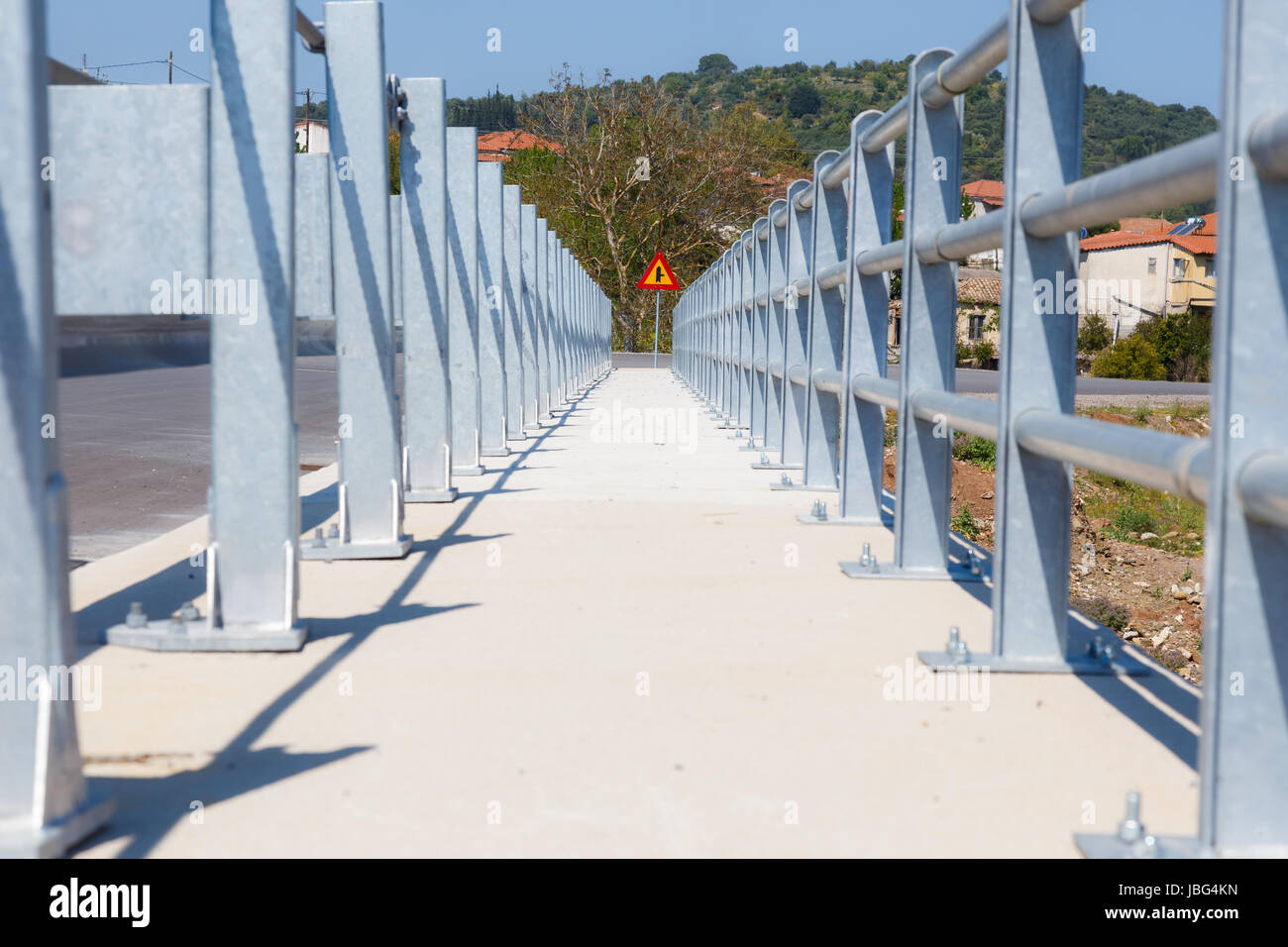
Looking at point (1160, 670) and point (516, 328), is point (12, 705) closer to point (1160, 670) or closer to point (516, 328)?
point (1160, 670)

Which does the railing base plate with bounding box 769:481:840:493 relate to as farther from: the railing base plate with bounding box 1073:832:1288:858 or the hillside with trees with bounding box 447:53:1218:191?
the hillside with trees with bounding box 447:53:1218:191

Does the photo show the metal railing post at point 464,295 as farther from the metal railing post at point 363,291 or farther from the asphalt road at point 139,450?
the metal railing post at point 363,291

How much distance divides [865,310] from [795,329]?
9.42 feet

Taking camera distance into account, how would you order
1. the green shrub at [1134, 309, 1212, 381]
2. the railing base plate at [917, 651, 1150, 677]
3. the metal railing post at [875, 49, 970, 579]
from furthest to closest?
the green shrub at [1134, 309, 1212, 381] → the metal railing post at [875, 49, 970, 579] → the railing base plate at [917, 651, 1150, 677]

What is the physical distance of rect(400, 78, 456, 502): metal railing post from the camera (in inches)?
318

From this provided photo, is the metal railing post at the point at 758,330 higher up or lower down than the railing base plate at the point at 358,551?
higher up

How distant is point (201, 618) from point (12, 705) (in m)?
1.95

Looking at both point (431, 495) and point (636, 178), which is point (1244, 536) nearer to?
point (431, 495)

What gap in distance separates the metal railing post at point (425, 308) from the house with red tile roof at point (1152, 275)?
64.5m

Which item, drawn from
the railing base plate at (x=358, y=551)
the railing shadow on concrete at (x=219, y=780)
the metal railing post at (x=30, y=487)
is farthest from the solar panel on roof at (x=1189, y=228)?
the metal railing post at (x=30, y=487)

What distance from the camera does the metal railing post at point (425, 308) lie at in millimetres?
8070

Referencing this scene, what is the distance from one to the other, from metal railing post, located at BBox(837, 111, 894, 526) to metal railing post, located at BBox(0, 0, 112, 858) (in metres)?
4.85

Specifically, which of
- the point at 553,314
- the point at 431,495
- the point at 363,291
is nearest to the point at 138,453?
the point at 431,495

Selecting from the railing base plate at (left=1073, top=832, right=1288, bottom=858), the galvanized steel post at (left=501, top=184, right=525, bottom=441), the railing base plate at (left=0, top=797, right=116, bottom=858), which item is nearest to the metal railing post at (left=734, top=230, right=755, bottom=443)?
the galvanized steel post at (left=501, top=184, right=525, bottom=441)
